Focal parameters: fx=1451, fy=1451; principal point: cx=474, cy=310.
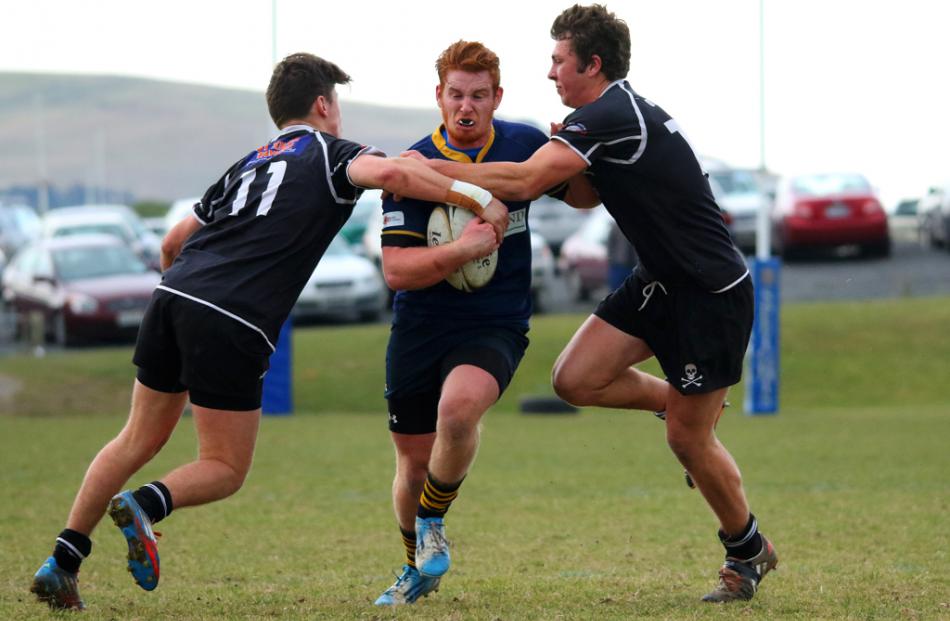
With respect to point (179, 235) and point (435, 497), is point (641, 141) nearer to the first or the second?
point (435, 497)

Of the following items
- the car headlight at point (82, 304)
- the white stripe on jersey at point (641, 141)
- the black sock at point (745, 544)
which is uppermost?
the white stripe on jersey at point (641, 141)

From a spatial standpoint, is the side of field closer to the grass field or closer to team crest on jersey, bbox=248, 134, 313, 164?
the grass field

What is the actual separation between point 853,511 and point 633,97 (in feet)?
13.2

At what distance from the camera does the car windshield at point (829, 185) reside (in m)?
25.8

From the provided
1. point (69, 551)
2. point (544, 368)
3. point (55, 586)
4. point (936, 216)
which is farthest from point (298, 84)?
point (936, 216)

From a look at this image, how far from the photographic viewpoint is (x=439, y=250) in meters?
5.49

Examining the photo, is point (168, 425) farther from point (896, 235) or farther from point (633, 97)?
point (896, 235)

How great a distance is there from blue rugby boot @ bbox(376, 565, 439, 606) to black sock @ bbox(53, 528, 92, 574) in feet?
3.80

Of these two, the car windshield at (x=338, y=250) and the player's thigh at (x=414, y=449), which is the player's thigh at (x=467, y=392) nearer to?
the player's thigh at (x=414, y=449)

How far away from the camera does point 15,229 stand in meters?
35.0

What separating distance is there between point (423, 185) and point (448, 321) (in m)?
0.59

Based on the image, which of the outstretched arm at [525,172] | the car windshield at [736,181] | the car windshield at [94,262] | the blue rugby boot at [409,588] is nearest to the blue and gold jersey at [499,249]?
the outstretched arm at [525,172]

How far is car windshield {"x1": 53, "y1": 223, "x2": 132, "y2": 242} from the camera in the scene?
2822cm

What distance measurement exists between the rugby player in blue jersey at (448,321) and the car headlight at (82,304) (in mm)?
14152
